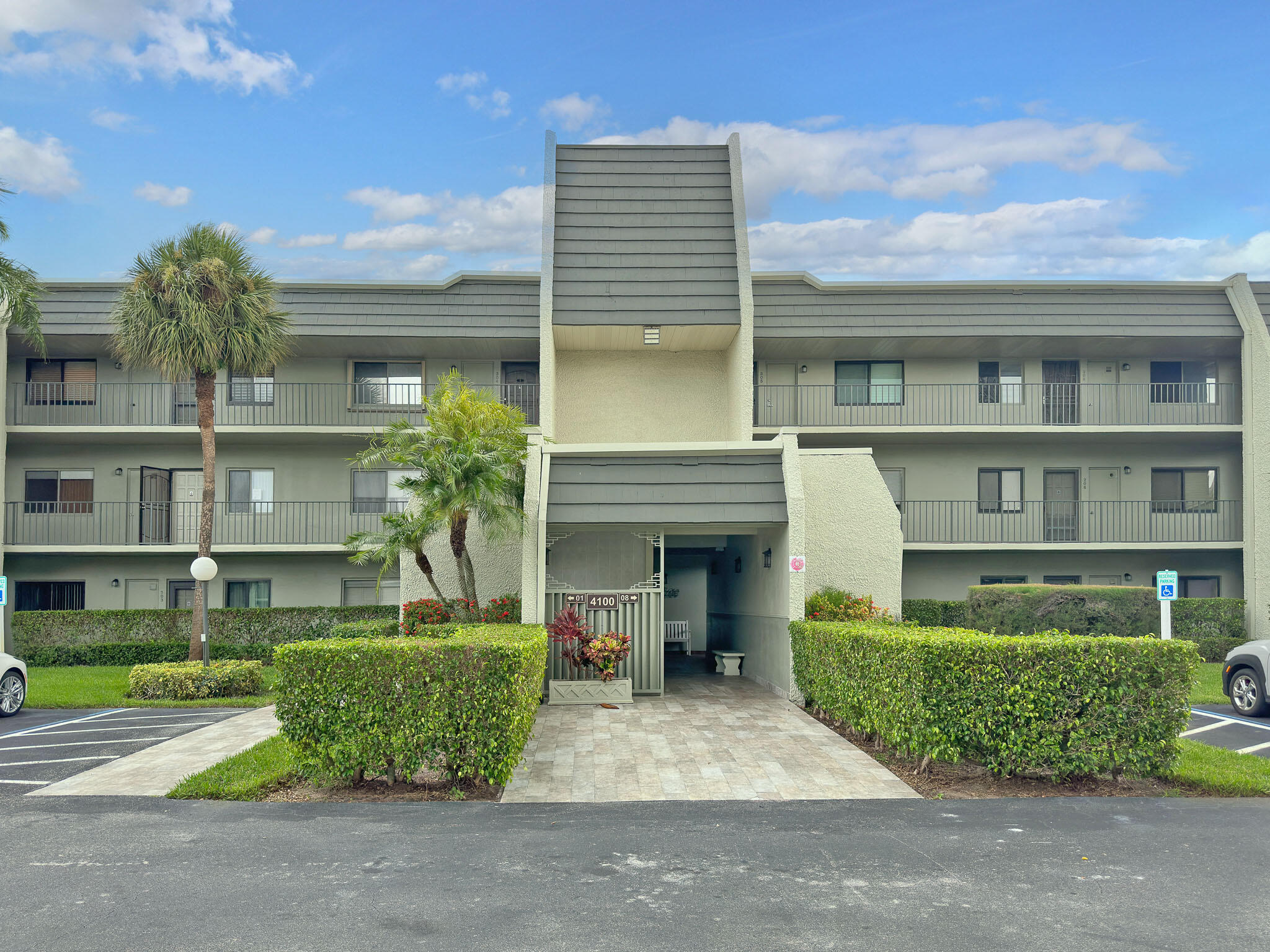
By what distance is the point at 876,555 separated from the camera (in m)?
16.5

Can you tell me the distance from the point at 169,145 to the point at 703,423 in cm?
1466

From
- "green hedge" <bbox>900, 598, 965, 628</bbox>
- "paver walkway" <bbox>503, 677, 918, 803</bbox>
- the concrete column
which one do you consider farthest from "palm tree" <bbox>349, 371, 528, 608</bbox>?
the concrete column

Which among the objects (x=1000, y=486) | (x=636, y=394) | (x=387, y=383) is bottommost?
(x=1000, y=486)

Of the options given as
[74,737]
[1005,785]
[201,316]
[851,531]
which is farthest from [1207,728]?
[201,316]

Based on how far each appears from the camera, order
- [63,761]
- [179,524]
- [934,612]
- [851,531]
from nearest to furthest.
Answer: [63,761] → [851,531] → [934,612] → [179,524]

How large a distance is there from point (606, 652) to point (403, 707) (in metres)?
5.80

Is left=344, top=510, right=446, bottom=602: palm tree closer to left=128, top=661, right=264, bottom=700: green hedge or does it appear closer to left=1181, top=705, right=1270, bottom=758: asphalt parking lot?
left=128, top=661, right=264, bottom=700: green hedge

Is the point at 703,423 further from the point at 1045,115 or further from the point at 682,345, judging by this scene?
the point at 1045,115

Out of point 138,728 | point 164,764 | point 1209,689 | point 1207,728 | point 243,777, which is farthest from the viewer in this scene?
point 1209,689

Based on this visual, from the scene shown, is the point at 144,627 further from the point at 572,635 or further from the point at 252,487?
the point at 572,635

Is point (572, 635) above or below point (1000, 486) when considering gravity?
below

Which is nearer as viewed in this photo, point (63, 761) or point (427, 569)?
point (63, 761)

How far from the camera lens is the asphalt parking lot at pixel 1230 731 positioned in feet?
36.6

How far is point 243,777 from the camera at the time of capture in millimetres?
9023
